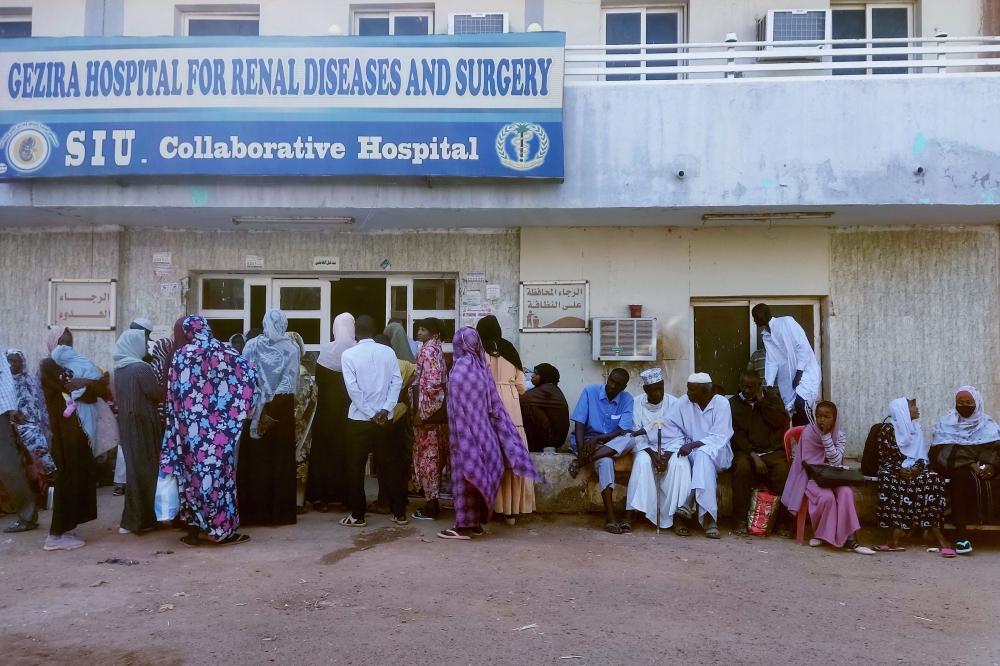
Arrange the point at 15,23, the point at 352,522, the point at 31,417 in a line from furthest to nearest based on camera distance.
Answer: the point at 15,23 → the point at 31,417 → the point at 352,522

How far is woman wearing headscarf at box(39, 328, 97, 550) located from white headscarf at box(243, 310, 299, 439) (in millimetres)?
1264

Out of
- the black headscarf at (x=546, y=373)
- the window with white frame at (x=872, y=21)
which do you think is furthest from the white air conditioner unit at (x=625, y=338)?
the window with white frame at (x=872, y=21)

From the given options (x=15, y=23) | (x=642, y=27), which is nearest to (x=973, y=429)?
(x=642, y=27)

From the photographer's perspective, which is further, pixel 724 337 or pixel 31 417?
pixel 724 337

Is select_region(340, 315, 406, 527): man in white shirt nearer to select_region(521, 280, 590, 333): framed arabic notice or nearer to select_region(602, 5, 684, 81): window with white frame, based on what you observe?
select_region(521, 280, 590, 333): framed arabic notice

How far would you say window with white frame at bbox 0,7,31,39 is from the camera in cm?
908

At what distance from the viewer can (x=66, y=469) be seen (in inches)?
219

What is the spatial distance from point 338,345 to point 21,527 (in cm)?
271

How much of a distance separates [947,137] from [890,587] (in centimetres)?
442

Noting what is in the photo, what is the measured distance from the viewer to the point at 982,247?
830 centimetres

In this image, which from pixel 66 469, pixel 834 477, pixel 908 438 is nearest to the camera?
pixel 66 469

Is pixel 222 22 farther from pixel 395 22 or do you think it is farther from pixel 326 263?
pixel 326 263

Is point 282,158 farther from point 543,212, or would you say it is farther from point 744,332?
point 744,332

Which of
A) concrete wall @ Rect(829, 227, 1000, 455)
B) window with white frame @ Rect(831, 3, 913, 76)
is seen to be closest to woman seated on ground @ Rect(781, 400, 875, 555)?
concrete wall @ Rect(829, 227, 1000, 455)
